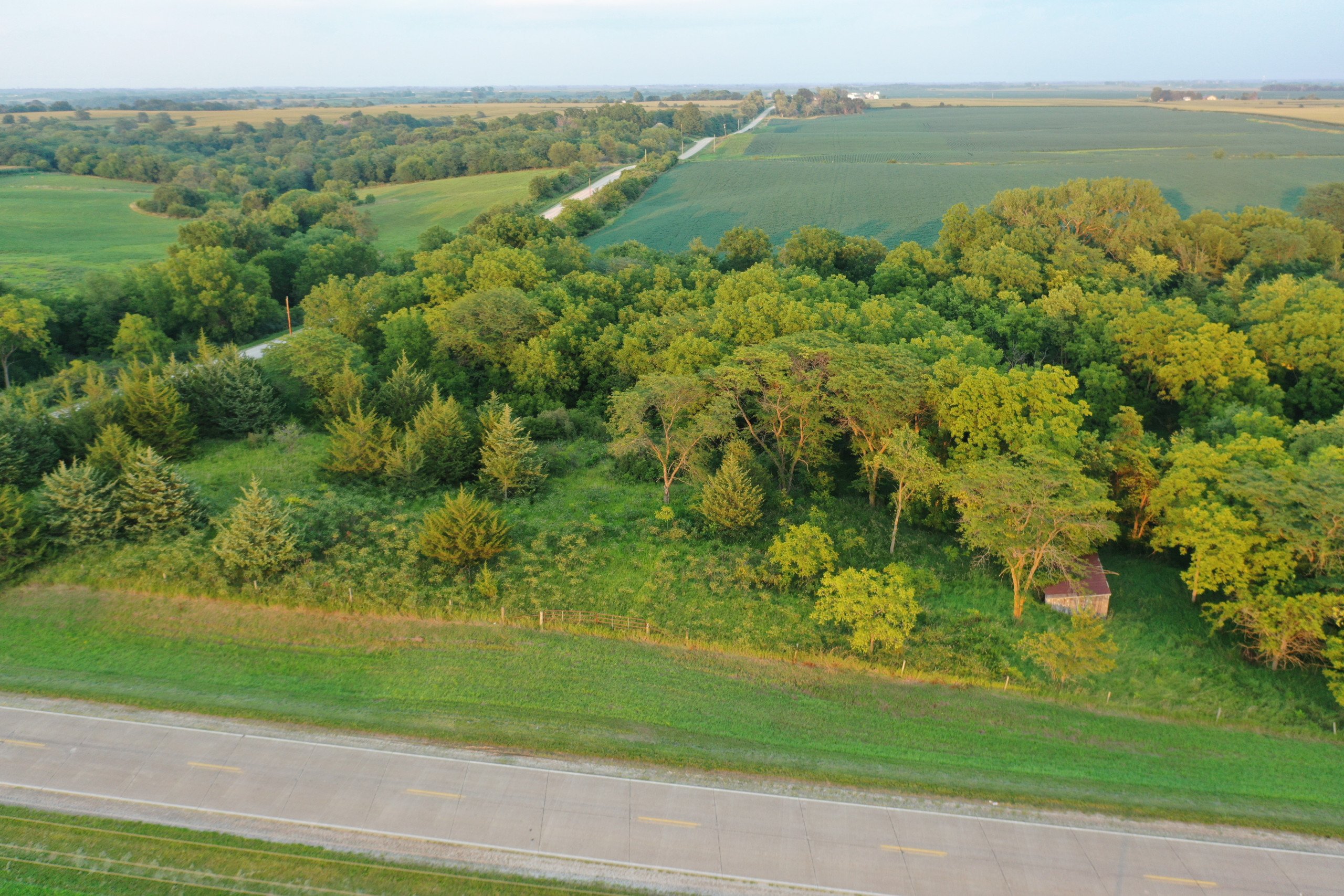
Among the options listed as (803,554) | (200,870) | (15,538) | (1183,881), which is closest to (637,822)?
(200,870)

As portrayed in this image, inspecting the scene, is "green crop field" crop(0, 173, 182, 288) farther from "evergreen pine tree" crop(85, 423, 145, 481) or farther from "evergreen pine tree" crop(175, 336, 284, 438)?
"evergreen pine tree" crop(85, 423, 145, 481)

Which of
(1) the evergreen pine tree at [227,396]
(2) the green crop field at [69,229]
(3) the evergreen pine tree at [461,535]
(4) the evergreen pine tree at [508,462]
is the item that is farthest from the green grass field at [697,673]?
(2) the green crop field at [69,229]

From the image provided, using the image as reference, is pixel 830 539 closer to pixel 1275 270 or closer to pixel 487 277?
pixel 487 277

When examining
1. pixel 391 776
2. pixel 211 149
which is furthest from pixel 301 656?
pixel 211 149

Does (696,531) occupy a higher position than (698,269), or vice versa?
(698,269)

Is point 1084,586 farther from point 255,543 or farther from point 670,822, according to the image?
point 255,543
